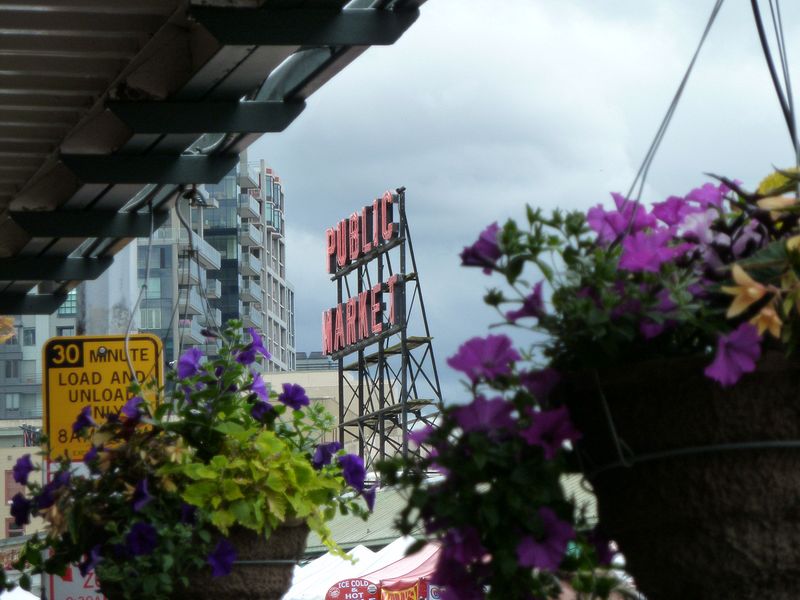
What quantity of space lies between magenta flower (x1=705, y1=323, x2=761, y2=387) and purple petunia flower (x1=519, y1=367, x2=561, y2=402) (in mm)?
186

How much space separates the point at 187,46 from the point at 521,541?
299cm

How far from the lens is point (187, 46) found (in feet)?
13.5

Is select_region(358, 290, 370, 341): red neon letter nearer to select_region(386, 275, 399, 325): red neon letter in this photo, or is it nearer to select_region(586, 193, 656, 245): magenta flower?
select_region(386, 275, 399, 325): red neon letter

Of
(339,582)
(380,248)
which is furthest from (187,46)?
(380,248)

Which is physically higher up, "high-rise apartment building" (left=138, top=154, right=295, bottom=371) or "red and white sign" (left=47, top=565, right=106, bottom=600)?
"high-rise apartment building" (left=138, top=154, right=295, bottom=371)

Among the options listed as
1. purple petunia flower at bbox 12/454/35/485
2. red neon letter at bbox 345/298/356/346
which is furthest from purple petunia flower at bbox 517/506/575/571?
red neon letter at bbox 345/298/356/346

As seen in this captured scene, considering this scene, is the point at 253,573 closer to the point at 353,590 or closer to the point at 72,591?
the point at 72,591

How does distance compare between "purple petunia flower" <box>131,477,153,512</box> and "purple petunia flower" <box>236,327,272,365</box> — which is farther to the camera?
"purple petunia flower" <box>236,327,272,365</box>

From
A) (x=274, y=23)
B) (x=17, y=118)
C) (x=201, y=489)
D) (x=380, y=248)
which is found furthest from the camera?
(x=380, y=248)

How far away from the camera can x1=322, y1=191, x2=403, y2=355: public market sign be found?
38.1 m

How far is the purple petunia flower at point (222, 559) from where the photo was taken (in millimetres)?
2859

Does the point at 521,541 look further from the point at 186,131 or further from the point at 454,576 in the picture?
the point at 186,131

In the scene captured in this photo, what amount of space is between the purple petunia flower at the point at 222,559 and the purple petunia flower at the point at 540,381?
155 cm

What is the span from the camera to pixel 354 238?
3984cm
